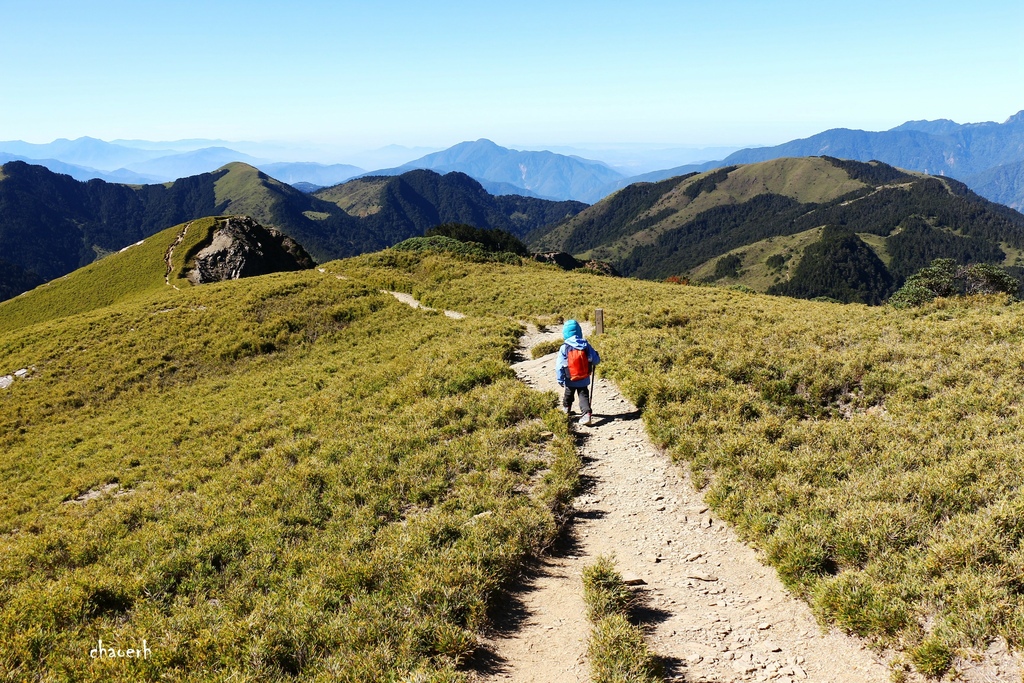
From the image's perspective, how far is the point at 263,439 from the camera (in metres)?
15.8

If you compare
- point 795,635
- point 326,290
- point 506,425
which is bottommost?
point 795,635

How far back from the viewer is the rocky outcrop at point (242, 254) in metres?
53.7

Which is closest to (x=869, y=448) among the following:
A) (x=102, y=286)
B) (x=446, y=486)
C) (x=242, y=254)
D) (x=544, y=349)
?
(x=446, y=486)

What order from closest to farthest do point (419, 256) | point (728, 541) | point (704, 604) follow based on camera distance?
point (704, 604), point (728, 541), point (419, 256)

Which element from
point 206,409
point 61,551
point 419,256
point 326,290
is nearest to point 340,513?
point 61,551

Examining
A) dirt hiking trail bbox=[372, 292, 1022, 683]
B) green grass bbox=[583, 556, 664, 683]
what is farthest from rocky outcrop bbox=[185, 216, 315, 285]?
green grass bbox=[583, 556, 664, 683]

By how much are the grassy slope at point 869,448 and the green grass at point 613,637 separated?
2533 mm

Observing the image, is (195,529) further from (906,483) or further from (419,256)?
(419,256)

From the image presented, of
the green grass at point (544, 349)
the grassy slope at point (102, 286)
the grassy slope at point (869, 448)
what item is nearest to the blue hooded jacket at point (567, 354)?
the grassy slope at point (869, 448)

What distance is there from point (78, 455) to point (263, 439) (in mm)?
7767

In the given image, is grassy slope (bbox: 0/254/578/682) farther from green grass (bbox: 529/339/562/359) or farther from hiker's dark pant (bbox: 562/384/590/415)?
green grass (bbox: 529/339/562/359)

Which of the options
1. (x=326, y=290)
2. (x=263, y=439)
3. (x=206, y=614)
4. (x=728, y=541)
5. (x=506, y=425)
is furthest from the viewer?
(x=326, y=290)

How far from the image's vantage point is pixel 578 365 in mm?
12953

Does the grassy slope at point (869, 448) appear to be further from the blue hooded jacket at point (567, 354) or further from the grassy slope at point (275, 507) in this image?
the grassy slope at point (275, 507)
